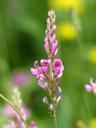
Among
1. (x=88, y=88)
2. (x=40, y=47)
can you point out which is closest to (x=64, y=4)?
(x=40, y=47)

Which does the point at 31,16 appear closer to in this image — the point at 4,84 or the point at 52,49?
the point at 4,84

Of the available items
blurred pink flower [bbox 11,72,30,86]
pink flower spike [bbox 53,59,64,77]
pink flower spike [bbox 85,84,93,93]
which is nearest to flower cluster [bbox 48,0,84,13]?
blurred pink flower [bbox 11,72,30,86]

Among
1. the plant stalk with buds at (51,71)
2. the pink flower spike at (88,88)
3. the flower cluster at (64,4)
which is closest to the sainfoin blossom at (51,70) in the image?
the plant stalk with buds at (51,71)

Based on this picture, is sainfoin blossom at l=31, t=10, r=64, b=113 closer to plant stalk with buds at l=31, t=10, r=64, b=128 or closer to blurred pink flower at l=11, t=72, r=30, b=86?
plant stalk with buds at l=31, t=10, r=64, b=128

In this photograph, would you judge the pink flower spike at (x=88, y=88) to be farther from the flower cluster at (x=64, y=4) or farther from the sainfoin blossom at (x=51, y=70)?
the flower cluster at (x=64, y=4)

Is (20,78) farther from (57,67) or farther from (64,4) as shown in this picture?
(57,67)

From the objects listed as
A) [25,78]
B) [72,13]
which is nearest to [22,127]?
[72,13]

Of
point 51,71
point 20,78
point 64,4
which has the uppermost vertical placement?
point 64,4

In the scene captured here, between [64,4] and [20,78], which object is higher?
[64,4]
